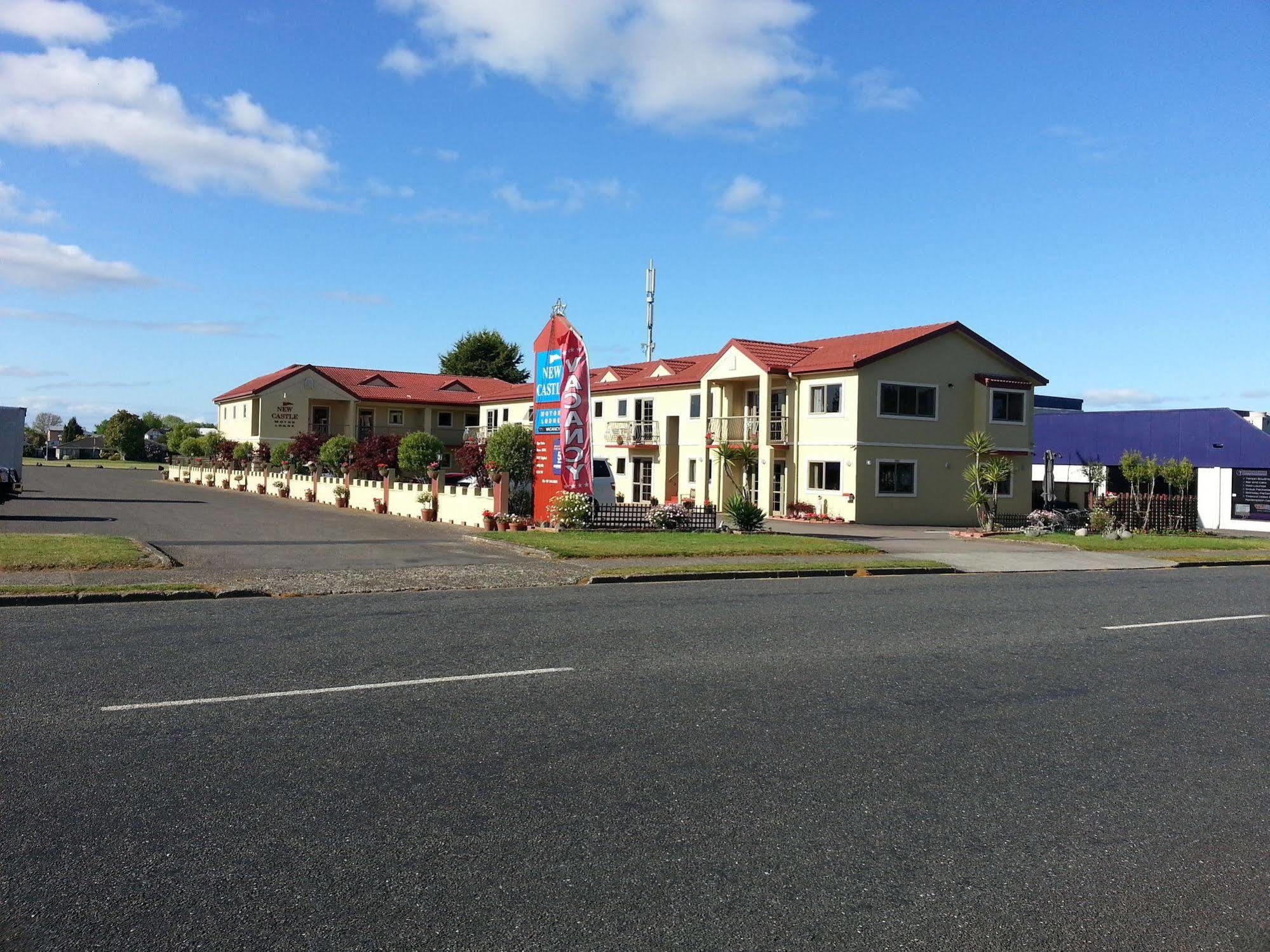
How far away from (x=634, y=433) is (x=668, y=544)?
28.9 metres

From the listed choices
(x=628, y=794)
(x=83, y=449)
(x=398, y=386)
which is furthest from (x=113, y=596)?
(x=83, y=449)

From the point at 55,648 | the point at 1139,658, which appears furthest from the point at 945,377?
the point at 55,648

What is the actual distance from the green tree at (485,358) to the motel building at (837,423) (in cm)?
4610

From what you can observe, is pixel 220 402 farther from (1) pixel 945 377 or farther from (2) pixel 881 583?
(2) pixel 881 583

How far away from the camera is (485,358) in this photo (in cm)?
9738

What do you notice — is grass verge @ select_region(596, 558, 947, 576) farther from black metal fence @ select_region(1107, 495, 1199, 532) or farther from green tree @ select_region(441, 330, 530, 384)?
green tree @ select_region(441, 330, 530, 384)

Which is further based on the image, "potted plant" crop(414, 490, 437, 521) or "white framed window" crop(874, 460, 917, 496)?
"white framed window" crop(874, 460, 917, 496)

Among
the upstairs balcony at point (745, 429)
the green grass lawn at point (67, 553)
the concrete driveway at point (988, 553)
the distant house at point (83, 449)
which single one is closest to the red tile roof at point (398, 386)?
the upstairs balcony at point (745, 429)

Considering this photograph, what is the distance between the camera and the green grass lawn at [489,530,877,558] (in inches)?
806

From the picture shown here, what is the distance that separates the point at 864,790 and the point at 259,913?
10.6 ft

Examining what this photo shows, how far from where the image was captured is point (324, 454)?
46469mm

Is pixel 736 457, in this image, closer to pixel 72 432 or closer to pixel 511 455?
pixel 511 455

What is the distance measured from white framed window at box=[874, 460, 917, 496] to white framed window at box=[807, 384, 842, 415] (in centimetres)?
264

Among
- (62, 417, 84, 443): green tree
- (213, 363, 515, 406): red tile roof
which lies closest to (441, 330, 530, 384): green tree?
(213, 363, 515, 406): red tile roof
